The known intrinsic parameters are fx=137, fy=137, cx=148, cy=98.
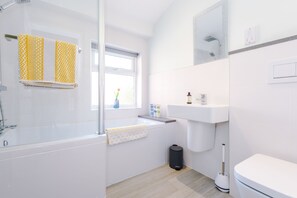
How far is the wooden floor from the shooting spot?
133cm

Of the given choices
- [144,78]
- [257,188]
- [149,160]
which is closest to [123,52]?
[144,78]

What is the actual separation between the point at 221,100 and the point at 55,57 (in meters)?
1.67

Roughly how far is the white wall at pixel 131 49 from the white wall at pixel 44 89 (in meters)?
0.33

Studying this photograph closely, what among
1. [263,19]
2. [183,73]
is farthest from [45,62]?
[263,19]

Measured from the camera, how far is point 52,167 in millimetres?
1044

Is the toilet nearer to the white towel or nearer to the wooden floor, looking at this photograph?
the wooden floor

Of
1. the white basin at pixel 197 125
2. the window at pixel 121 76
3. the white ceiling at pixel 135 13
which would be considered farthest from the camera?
the window at pixel 121 76

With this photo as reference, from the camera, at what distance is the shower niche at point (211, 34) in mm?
1467

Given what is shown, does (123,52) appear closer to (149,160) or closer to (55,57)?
(55,57)

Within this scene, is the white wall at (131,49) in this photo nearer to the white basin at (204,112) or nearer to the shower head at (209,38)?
the white basin at (204,112)

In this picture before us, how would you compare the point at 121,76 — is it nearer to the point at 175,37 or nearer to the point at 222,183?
the point at 175,37

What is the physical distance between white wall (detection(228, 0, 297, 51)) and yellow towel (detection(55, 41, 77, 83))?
1579mm

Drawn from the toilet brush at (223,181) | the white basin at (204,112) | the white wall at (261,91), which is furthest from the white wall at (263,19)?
the toilet brush at (223,181)

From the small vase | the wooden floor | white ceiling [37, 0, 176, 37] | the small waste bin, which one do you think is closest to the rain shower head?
white ceiling [37, 0, 176, 37]
